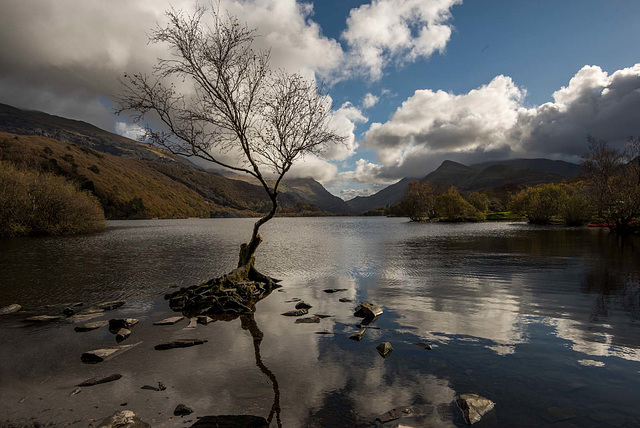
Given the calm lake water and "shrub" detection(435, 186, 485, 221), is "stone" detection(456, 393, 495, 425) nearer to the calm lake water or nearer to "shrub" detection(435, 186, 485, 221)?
the calm lake water

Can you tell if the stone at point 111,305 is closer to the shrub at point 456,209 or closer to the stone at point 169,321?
the stone at point 169,321

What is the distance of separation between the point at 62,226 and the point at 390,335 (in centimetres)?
9134

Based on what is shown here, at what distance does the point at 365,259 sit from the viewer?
42.2 metres

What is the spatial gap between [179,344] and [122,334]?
3.28m

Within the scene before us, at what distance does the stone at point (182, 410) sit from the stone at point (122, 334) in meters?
7.63

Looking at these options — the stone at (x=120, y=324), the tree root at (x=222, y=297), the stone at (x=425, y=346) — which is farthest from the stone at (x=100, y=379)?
the stone at (x=425, y=346)

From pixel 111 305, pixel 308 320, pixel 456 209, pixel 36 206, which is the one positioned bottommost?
pixel 111 305

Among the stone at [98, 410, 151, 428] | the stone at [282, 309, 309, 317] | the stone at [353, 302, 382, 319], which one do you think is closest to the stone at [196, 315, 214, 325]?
the stone at [282, 309, 309, 317]

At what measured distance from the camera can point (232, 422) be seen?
7.95 m

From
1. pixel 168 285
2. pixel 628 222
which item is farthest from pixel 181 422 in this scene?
pixel 628 222

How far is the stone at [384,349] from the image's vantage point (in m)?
12.2

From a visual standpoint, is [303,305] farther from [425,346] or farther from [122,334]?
[122,334]

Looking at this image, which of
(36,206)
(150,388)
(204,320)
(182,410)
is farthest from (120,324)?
(36,206)

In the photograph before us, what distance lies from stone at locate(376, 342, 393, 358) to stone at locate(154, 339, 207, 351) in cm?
763
